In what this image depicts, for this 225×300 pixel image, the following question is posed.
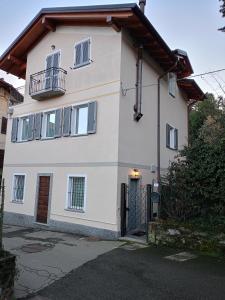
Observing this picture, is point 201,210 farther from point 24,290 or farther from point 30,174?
point 30,174

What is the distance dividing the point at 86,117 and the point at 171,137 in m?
5.95

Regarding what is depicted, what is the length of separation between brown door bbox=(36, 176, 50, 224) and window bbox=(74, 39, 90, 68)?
528 cm

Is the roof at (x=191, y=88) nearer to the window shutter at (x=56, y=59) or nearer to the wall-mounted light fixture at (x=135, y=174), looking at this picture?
the window shutter at (x=56, y=59)

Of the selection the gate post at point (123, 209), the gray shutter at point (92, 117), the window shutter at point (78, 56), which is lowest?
the gate post at point (123, 209)

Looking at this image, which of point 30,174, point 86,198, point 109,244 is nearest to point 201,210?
point 109,244

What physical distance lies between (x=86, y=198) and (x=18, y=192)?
511 centimetres

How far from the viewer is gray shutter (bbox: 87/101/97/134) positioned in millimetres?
12900

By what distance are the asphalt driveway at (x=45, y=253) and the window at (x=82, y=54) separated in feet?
23.7

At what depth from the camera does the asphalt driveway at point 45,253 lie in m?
6.89

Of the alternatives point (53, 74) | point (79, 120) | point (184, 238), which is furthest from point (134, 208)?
point (53, 74)

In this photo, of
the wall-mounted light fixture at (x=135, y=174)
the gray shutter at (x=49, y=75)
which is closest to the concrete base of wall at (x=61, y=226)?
the wall-mounted light fixture at (x=135, y=174)

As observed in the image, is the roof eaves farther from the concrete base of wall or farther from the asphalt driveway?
the asphalt driveway

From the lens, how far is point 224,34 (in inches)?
415

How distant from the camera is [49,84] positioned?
14570 millimetres
